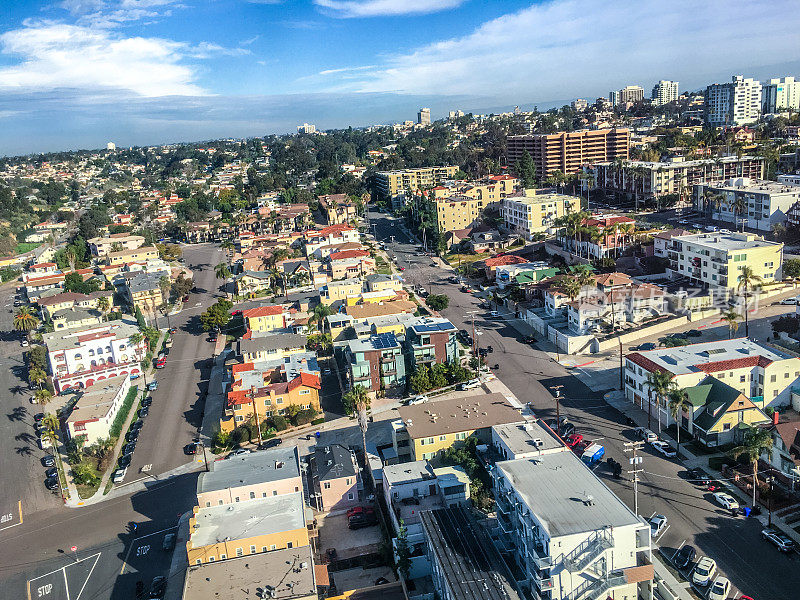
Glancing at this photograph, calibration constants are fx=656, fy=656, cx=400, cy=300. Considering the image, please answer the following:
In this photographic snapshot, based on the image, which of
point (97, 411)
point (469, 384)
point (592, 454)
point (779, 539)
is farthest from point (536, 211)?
point (779, 539)

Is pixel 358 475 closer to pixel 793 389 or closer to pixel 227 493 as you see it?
pixel 227 493

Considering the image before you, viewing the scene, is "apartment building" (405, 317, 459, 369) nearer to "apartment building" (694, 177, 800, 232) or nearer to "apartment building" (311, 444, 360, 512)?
"apartment building" (311, 444, 360, 512)

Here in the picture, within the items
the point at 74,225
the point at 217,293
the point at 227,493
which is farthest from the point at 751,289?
the point at 74,225

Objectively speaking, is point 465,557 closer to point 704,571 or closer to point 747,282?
point 704,571

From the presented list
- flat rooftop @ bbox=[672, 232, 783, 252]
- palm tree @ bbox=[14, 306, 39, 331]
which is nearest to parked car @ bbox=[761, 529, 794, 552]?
flat rooftop @ bbox=[672, 232, 783, 252]

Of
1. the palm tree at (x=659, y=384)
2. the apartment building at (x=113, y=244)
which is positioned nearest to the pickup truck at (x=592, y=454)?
the palm tree at (x=659, y=384)

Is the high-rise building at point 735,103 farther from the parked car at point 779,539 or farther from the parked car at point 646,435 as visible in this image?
the parked car at point 779,539
